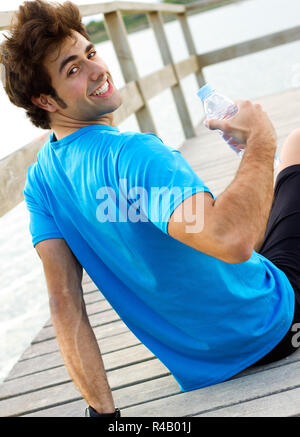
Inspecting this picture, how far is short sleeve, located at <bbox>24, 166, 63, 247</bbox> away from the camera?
1.52 metres

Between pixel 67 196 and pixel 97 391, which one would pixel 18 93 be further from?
pixel 97 391

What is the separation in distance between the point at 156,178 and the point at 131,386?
0.77 m

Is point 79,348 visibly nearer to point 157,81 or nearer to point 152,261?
point 152,261

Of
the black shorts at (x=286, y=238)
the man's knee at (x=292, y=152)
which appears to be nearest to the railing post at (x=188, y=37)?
the man's knee at (x=292, y=152)

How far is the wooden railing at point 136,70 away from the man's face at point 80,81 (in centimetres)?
68

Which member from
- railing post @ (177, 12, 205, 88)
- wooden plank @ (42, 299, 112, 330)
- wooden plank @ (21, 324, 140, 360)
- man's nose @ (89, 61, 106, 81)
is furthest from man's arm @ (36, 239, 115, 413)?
railing post @ (177, 12, 205, 88)

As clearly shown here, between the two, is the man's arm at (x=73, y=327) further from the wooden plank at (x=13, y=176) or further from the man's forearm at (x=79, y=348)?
the wooden plank at (x=13, y=176)

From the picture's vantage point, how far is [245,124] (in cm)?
132

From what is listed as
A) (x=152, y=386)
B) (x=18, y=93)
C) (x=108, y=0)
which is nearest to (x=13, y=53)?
(x=18, y=93)

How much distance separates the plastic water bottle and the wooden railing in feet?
2.50

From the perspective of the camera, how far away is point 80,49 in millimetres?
1409

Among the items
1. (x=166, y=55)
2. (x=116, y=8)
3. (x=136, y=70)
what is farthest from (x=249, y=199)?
(x=166, y=55)

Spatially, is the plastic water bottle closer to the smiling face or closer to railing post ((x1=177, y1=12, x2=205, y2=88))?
the smiling face
